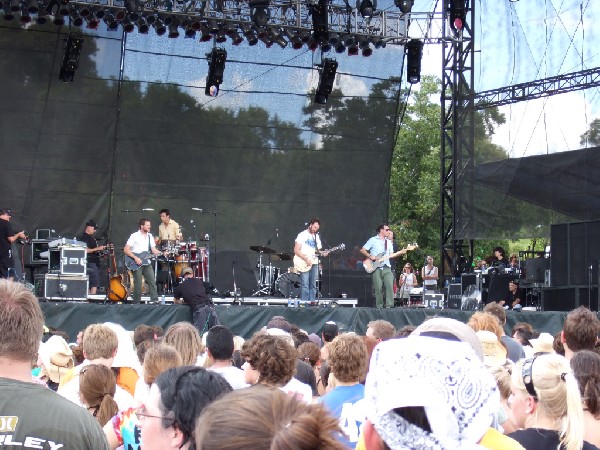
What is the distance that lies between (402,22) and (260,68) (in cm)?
316

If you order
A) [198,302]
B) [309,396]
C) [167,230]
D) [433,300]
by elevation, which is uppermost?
[167,230]

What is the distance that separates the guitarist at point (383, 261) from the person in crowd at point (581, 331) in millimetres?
12523

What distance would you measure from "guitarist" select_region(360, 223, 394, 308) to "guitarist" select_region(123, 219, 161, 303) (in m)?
3.94

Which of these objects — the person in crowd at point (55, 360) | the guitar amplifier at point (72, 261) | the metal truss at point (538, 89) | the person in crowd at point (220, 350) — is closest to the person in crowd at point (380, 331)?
the person in crowd at point (220, 350)

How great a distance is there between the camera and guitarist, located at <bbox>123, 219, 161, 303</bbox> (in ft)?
56.4

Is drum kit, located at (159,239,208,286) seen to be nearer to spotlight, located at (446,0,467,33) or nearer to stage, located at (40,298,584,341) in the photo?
stage, located at (40,298,584,341)

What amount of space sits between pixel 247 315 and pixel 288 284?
4573 mm

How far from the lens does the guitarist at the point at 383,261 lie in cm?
1830

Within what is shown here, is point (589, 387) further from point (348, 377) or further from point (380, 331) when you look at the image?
point (380, 331)

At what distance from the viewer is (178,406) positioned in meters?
2.83

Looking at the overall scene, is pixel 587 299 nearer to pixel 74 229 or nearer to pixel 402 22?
pixel 402 22

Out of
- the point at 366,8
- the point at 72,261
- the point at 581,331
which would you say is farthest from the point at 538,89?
the point at 581,331

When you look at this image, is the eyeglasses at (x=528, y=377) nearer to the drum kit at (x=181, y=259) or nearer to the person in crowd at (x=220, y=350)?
the person in crowd at (x=220, y=350)

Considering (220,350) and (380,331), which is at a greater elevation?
(380,331)
